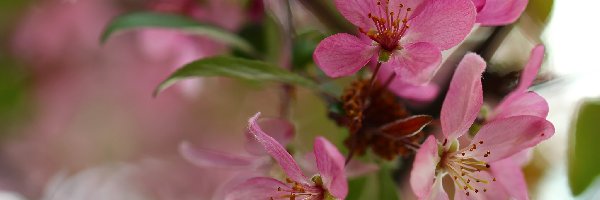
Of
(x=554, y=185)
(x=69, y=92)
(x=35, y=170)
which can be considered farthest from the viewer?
(x=35, y=170)

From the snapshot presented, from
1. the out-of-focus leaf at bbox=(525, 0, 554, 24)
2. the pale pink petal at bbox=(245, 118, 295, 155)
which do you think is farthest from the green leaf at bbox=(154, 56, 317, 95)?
the out-of-focus leaf at bbox=(525, 0, 554, 24)

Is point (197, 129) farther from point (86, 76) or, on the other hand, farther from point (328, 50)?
point (328, 50)

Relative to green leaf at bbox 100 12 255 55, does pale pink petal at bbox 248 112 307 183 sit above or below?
below

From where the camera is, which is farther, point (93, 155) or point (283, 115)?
point (93, 155)

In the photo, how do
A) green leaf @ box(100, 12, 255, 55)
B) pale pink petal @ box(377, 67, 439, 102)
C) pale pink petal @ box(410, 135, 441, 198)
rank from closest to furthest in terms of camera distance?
pale pink petal @ box(410, 135, 441, 198)
pale pink petal @ box(377, 67, 439, 102)
green leaf @ box(100, 12, 255, 55)

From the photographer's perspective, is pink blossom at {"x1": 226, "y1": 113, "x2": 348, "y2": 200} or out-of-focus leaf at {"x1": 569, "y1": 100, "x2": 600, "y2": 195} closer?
pink blossom at {"x1": 226, "y1": 113, "x2": 348, "y2": 200}

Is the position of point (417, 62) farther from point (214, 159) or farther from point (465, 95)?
A: point (214, 159)

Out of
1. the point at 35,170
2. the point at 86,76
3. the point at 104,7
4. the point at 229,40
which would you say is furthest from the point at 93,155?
the point at 229,40

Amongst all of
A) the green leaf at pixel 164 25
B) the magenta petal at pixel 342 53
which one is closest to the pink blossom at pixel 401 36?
the magenta petal at pixel 342 53

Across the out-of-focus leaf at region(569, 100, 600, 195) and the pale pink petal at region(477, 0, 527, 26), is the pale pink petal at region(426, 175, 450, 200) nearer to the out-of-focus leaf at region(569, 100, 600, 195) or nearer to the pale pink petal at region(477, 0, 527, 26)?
the pale pink petal at region(477, 0, 527, 26)
